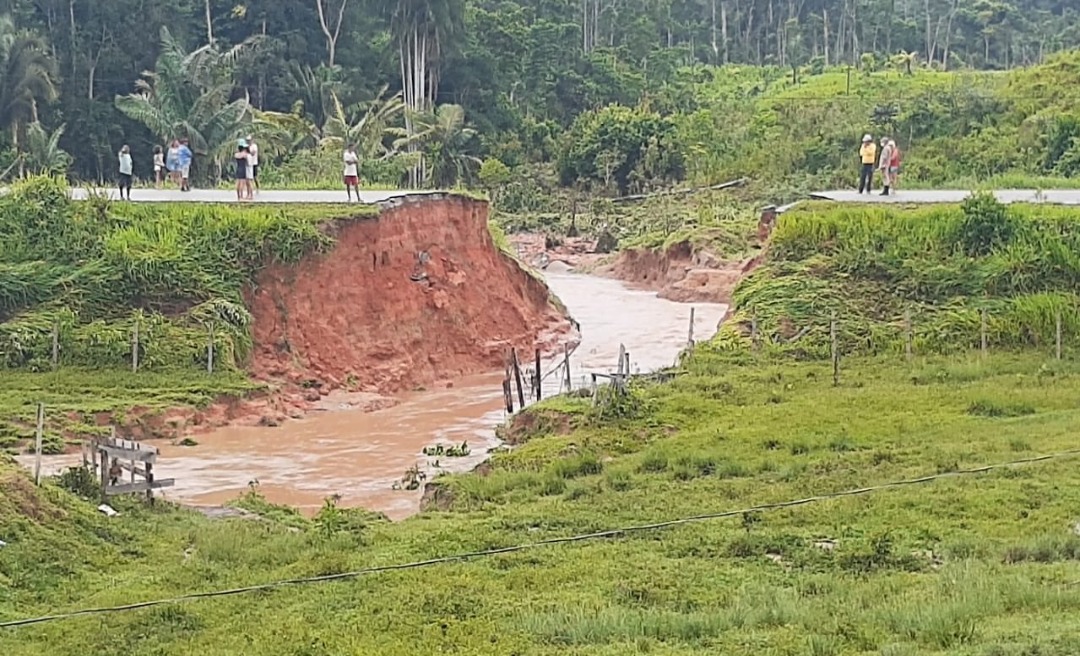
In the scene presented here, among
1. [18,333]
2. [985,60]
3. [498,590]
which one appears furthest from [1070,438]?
[985,60]

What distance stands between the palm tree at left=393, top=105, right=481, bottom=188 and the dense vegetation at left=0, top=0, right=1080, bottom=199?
0.36 ft

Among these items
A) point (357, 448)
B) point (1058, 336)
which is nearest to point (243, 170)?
point (357, 448)

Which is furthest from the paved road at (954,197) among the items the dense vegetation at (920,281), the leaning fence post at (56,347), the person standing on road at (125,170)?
the leaning fence post at (56,347)

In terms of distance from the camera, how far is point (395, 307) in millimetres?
28062

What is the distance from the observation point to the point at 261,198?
2952 cm

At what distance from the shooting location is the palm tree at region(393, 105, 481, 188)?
161 feet

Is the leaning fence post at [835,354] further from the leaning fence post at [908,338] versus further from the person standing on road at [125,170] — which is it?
the person standing on road at [125,170]

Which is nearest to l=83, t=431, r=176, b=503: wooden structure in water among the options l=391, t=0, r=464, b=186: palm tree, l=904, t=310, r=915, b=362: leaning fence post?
l=904, t=310, r=915, b=362: leaning fence post

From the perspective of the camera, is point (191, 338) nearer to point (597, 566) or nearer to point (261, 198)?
point (261, 198)

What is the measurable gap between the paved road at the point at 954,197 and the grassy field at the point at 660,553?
10041 mm

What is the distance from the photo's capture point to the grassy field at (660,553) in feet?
30.7

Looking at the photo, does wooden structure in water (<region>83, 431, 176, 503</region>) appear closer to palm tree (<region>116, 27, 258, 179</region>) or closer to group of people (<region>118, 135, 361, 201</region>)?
group of people (<region>118, 135, 361, 201</region>)

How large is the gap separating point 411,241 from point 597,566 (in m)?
18.1

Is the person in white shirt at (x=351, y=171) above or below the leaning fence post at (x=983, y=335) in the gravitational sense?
above
